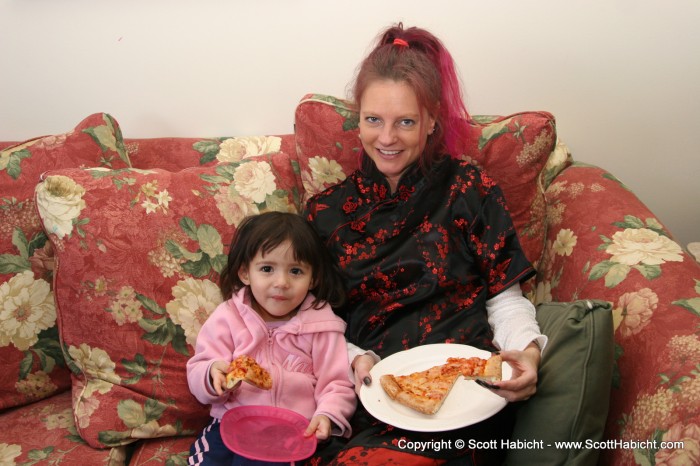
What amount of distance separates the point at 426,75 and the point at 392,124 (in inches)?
5.8

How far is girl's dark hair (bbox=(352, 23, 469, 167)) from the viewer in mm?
1560

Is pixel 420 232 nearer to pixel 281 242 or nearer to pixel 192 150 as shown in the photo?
pixel 281 242

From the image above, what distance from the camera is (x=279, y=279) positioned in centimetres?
154

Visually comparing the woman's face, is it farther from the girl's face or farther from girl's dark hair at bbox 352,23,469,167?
the girl's face

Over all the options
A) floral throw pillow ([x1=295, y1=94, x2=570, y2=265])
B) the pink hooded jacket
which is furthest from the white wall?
the pink hooded jacket

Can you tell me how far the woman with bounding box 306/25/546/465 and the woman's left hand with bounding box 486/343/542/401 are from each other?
0.11 metres

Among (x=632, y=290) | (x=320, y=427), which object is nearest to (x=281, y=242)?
(x=320, y=427)

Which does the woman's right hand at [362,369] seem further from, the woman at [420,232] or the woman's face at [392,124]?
the woman's face at [392,124]

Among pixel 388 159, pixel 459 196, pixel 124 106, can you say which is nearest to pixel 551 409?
pixel 459 196

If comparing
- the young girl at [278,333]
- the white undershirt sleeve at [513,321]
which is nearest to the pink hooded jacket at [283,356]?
the young girl at [278,333]

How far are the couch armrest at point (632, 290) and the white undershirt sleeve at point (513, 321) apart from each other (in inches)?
6.8

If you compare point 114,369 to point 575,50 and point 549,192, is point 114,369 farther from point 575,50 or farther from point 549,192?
point 575,50

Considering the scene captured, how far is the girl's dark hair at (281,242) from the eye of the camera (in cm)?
157

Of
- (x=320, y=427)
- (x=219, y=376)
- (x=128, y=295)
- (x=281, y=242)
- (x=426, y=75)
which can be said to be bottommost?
(x=320, y=427)
